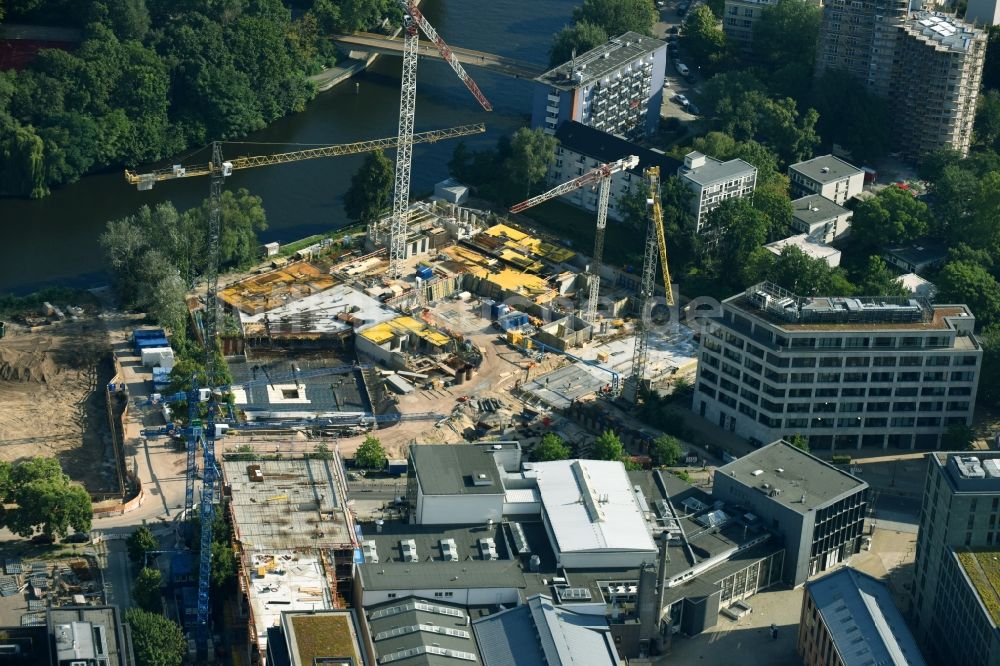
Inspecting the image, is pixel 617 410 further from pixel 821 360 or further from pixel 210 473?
pixel 210 473

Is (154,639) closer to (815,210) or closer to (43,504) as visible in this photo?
(43,504)

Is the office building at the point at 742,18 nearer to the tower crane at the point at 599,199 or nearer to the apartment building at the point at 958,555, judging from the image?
the tower crane at the point at 599,199

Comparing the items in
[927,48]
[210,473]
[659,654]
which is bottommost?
[659,654]

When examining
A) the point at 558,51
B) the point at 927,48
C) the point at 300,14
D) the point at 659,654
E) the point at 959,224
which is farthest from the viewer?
the point at 300,14

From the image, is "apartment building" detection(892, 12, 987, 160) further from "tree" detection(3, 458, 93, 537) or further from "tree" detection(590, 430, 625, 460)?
"tree" detection(3, 458, 93, 537)

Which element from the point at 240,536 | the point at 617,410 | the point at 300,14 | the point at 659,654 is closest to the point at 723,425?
the point at 617,410
